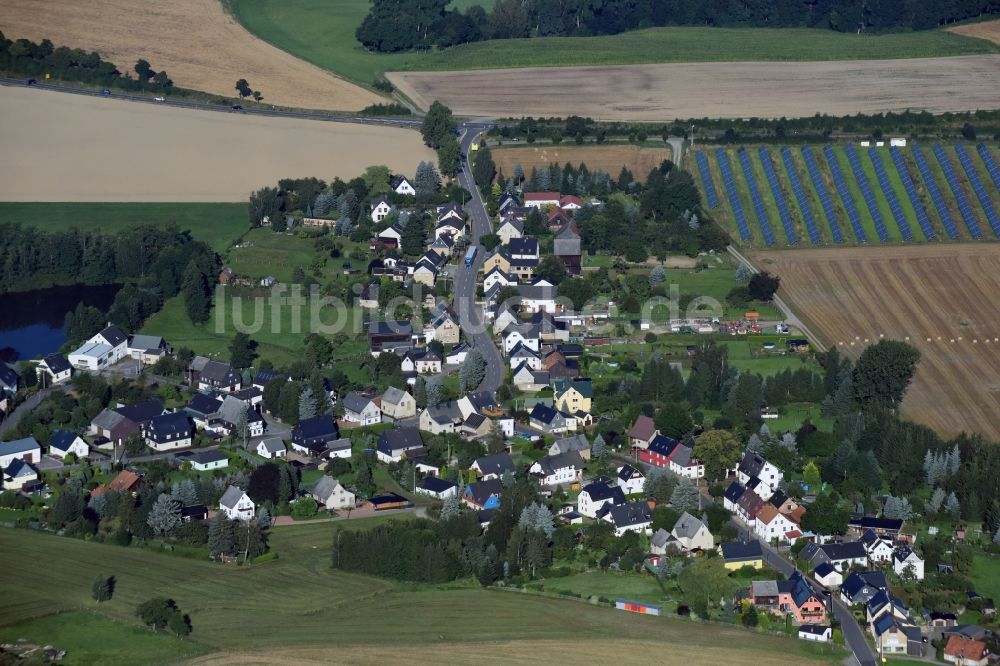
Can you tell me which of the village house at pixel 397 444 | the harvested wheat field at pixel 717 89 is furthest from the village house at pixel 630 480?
the harvested wheat field at pixel 717 89

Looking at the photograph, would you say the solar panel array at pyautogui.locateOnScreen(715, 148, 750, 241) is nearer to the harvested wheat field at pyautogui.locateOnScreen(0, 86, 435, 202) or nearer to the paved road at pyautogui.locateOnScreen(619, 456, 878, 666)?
the harvested wheat field at pyautogui.locateOnScreen(0, 86, 435, 202)

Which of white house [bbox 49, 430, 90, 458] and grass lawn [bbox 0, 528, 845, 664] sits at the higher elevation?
white house [bbox 49, 430, 90, 458]

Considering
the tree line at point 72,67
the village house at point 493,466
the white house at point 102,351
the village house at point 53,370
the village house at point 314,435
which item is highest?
the tree line at point 72,67

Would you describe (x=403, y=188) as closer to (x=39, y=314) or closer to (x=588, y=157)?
(x=588, y=157)

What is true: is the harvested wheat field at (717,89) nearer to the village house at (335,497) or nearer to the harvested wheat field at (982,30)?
the harvested wheat field at (982,30)

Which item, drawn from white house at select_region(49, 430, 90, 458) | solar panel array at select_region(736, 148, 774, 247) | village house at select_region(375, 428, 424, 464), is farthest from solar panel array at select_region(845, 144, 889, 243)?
white house at select_region(49, 430, 90, 458)
